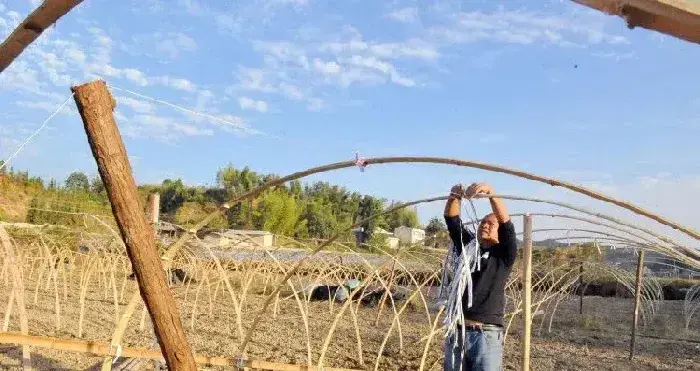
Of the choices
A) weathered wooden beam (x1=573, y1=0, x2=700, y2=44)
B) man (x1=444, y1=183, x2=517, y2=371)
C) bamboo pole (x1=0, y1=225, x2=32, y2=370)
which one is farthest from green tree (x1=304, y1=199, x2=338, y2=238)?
weathered wooden beam (x1=573, y1=0, x2=700, y2=44)

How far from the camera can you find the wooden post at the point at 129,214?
187 cm

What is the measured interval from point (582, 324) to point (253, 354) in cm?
744

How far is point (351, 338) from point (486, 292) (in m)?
6.32

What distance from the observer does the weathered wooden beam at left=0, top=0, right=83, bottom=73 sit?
64.8 inches

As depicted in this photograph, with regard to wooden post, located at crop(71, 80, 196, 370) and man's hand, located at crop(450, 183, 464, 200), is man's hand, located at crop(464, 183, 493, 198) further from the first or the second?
wooden post, located at crop(71, 80, 196, 370)

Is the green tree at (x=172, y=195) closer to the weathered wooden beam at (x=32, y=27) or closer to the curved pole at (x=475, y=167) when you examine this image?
the curved pole at (x=475, y=167)

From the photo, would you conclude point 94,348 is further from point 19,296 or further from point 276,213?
point 276,213

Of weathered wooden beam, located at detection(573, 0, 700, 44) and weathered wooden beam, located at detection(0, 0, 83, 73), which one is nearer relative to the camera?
weathered wooden beam, located at detection(573, 0, 700, 44)

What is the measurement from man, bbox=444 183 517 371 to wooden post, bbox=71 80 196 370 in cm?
201

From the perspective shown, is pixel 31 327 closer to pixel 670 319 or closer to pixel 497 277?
pixel 497 277

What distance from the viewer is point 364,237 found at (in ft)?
110

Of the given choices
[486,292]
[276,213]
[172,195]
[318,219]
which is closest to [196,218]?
[486,292]

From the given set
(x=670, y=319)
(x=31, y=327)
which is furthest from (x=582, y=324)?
(x=31, y=327)

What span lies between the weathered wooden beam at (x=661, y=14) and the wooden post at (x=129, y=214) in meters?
1.42
